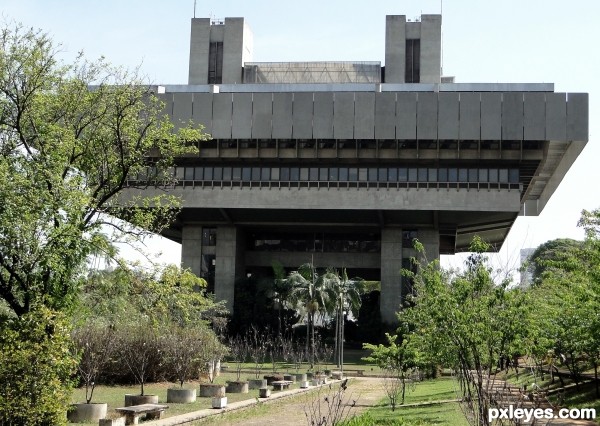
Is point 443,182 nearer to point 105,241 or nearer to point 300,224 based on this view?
point 300,224

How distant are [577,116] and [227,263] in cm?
3303

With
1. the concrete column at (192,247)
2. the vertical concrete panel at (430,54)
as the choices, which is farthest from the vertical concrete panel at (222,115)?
the vertical concrete panel at (430,54)

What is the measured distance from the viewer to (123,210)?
69.4ft

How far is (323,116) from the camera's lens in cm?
6500

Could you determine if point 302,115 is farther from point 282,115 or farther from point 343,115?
point 343,115

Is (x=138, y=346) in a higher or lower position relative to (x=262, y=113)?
lower

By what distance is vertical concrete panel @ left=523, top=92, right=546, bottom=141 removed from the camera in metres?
62.4

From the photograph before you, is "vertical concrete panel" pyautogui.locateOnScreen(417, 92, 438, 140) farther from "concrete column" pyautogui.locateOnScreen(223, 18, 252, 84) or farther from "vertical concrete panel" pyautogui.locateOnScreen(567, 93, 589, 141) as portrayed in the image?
"concrete column" pyautogui.locateOnScreen(223, 18, 252, 84)

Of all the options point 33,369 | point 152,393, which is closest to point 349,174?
point 152,393

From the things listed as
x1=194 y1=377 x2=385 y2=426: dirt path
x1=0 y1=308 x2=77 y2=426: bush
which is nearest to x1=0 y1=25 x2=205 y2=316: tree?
x1=0 y1=308 x2=77 y2=426: bush

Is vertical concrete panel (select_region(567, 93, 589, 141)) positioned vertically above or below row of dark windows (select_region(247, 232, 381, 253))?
above

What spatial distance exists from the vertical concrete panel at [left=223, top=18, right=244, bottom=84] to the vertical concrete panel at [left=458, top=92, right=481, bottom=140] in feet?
80.2

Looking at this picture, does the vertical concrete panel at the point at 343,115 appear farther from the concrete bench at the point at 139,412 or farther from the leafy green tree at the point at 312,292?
the concrete bench at the point at 139,412

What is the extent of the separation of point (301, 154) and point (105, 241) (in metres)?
48.6
